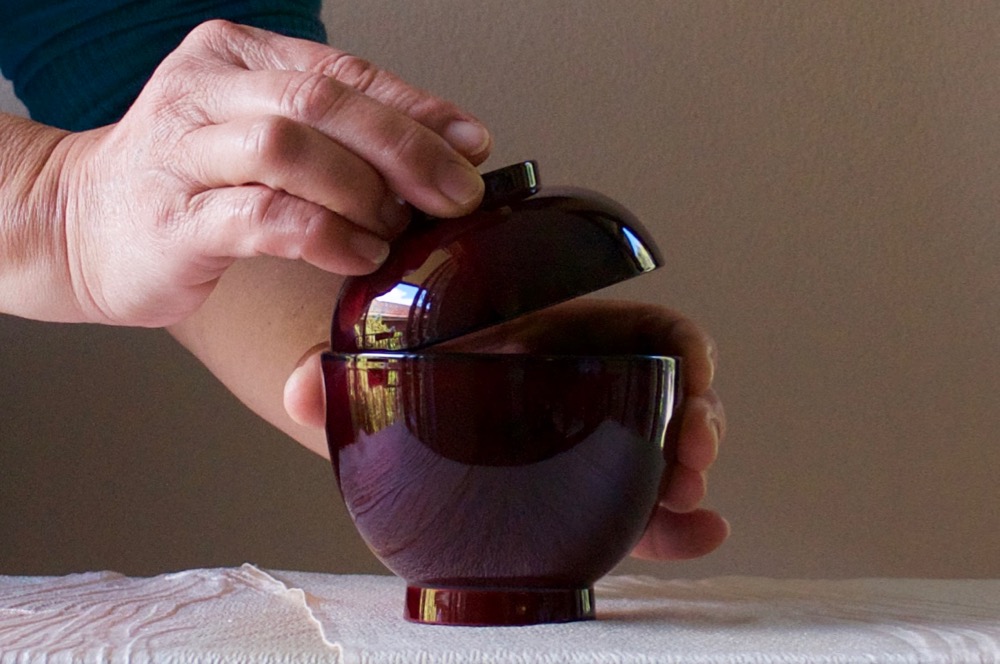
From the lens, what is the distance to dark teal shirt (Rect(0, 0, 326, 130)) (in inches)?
34.5

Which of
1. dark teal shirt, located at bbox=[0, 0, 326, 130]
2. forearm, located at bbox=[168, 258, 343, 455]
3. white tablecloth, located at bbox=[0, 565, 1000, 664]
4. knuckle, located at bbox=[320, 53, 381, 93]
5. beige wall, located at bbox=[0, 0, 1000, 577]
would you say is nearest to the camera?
white tablecloth, located at bbox=[0, 565, 1000, 664]

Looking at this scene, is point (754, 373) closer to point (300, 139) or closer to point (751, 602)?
point (751, 602)

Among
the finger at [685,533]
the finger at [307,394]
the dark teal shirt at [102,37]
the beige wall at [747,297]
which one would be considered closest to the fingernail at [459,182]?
the finger at [307,394]

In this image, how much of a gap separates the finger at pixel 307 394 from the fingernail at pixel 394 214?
3.4 inches

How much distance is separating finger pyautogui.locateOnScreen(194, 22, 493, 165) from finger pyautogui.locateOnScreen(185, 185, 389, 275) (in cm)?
6

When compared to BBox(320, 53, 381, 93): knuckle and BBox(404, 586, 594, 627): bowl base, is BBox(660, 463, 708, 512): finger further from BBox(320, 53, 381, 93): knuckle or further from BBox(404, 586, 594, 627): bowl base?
BBox(320, 53, 381, 93): knuckle

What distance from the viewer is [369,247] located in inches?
18.6

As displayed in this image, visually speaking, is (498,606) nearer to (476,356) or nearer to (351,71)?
(476,356)

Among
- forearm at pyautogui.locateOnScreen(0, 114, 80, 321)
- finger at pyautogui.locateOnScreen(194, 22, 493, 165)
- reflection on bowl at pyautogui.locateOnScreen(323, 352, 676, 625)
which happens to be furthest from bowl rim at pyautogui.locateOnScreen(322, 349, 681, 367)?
forearm at pyautogui.locateOnScreen(0, 114, 80, 321)

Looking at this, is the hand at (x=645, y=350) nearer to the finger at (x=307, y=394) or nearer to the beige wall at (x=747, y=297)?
the finger at (x=307, y=394)

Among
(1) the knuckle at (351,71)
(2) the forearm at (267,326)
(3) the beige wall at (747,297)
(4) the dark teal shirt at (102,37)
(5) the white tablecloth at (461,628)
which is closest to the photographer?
(5) the white tablecloth at (461,628)

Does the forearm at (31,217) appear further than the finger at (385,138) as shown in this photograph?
Yes

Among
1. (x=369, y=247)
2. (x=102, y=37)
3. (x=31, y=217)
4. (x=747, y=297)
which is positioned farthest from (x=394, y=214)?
(x=747, y=297)

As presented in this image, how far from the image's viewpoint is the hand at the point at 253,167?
1.50ft
